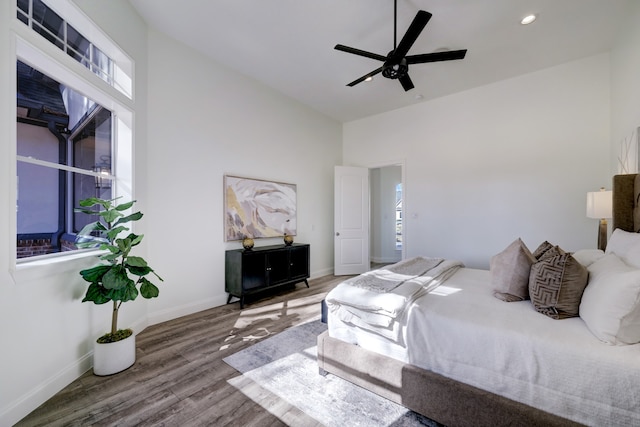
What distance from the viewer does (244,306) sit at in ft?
11.6

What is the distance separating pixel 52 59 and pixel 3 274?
4.81 feet

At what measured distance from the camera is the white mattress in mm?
1085

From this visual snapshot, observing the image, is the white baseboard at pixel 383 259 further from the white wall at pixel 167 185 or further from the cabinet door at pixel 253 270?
the cabinet door at pixel 253 270

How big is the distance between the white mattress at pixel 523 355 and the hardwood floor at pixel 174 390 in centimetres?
90

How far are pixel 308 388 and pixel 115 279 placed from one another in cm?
165

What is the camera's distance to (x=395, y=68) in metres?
2.64

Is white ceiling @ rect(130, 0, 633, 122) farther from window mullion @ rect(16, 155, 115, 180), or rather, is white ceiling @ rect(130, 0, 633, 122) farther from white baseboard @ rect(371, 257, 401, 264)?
A: white baseboard @ rect(371, 257, 401, 264)

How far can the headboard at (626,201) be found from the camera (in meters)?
2.23

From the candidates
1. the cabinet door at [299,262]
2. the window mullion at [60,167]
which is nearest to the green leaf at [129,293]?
the window mullion at [60,167]

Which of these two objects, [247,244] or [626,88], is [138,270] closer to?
[247,244]

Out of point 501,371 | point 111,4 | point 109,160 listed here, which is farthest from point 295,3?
point 501,371

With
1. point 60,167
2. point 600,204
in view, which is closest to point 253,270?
point 60,167

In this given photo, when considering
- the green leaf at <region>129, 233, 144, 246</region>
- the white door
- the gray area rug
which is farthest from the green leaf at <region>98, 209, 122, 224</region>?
the white door

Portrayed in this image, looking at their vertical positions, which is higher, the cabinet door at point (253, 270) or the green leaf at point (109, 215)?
the green leaf at point (109, 215)
